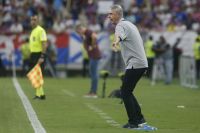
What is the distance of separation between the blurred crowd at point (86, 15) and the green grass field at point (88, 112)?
38.8 ft

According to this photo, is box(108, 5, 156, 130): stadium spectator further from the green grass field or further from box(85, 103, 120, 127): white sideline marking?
box(85, 103, 120, 127): white sideline marking

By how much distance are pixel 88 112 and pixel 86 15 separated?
2111 centimetres

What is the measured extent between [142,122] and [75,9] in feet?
81.2

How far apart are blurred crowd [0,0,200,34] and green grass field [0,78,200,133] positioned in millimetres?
11837

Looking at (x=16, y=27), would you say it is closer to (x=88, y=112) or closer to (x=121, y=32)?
(x=88, y=112)

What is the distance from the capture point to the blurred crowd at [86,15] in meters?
35.9

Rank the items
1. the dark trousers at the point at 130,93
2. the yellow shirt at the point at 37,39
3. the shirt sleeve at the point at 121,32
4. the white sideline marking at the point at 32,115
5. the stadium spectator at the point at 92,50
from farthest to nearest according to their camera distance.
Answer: the stadium spectator at the point at 92,50 < the yellow shirt at the point at 37,39 < the dark trousers at the point at 130,93 < the shirt sleeve at the point at 121,32 < the white sideline marking at the point at 32,115

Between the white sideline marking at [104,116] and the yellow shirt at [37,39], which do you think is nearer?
the white sideline marking at [104,116]

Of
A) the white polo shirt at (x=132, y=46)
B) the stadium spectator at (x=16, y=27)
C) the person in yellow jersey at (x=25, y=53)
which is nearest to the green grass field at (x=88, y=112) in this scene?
the white polo shirt at (x=132, y=46)

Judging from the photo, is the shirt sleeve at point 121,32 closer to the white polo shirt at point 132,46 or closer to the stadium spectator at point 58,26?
the white polo shirt at point 132,46

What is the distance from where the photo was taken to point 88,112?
16.3m

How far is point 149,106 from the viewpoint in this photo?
1852cm

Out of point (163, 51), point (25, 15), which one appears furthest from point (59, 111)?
point (25, 15)

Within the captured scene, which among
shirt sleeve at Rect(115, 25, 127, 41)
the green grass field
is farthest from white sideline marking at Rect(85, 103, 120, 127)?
shirt sleeve at Rect(115, 25, 127, 41)
